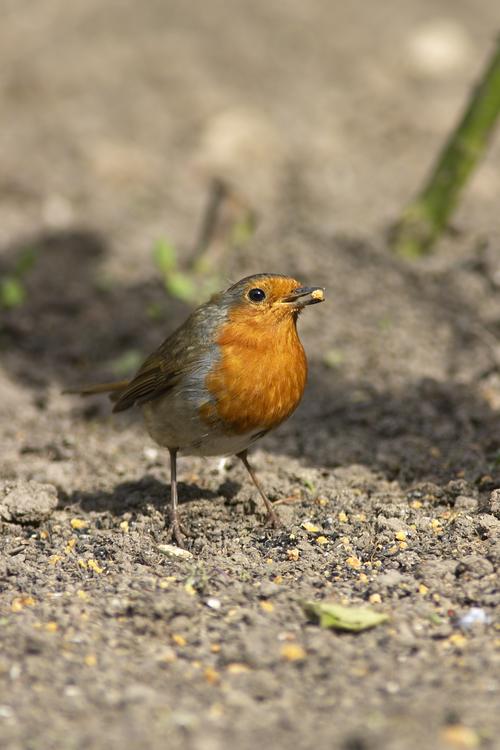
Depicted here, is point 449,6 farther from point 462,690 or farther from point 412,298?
point 462,690

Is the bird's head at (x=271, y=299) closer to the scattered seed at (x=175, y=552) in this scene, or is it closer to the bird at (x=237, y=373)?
the bird at (x=237, y=373)

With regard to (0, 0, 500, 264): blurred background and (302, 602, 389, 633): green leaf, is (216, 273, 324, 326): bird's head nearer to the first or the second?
(302, 602, 389, 633): green leaf

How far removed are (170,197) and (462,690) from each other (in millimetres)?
6344

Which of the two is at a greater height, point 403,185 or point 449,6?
point 449,6

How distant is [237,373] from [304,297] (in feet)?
1.50

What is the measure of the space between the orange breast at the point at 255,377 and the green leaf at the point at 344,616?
99 centimetres

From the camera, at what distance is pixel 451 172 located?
6586 millimetres

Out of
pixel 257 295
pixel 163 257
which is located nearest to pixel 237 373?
pixel 257 295

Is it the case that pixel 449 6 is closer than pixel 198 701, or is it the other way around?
pixel 198 701

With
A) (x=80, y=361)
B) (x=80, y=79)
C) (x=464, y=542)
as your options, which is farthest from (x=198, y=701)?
(x=80, y=79)

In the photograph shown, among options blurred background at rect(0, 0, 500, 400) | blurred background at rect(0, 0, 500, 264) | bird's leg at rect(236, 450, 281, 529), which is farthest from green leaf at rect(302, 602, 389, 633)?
blurred background at rect(0, 0, 500, 264)

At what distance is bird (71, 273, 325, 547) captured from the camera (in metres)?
4.16

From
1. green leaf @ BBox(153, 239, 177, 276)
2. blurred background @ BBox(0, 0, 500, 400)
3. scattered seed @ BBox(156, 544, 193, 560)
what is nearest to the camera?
scattered seed @ BBox(156, 544, 193, 560)

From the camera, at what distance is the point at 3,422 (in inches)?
228
